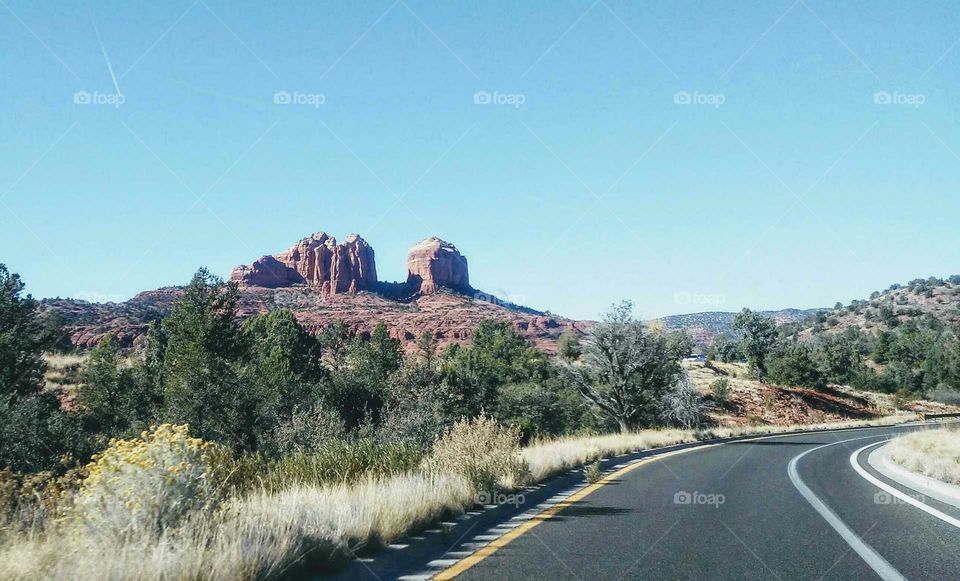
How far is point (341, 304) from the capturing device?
529 ft

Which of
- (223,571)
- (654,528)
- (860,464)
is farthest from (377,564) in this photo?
(860,464)

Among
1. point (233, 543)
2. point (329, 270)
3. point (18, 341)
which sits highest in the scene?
point (329, 270)

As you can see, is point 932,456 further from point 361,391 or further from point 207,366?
point 361,391

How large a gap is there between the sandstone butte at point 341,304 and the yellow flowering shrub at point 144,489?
90.1 metres

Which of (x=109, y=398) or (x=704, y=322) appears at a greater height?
(x=704, y=322)

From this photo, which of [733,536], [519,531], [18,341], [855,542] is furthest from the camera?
[18,341]

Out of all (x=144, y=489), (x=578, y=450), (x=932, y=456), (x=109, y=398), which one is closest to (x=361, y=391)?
(x=109, y=398)

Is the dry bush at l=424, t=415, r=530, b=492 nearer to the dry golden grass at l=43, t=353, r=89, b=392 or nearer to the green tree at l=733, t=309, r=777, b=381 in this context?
the dry golden grass at l=43, t=353, r=89, b=392

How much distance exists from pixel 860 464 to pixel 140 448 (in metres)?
18.8

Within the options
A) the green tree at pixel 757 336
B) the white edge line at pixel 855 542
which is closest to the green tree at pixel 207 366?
the white edge line at pixel 855 542

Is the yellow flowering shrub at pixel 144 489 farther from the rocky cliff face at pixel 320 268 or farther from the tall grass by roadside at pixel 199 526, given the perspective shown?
the rocky cliff face at pixel 320 268

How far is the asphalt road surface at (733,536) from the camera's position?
21.4ft

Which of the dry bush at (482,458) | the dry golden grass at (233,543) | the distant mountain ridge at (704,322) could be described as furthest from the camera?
the distant mountain ridge at (704,322)

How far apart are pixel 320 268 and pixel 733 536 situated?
190022 mm
